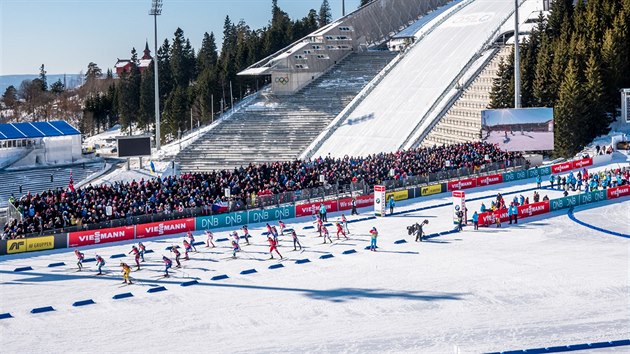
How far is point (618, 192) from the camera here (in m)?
39.5

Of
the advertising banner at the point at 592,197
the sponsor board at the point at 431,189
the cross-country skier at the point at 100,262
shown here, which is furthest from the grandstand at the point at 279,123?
the cross-country skier at the point at 100,262

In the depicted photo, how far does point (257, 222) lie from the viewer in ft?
121

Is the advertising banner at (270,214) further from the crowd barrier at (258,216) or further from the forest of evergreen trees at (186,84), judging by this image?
the forest of evergreen trees at (186,84)

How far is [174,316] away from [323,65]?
57.5m

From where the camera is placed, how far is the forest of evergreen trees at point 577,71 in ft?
167

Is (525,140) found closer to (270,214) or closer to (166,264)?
(270,214)

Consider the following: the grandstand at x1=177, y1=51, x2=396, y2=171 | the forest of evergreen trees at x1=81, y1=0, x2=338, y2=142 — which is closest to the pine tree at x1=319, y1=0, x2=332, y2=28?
the forest of evergreen trees at x1=81, y1=0, x2=338, y2=142

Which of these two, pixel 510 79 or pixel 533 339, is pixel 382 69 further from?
pixel 533 339

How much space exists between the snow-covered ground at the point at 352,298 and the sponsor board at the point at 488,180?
10405 mm

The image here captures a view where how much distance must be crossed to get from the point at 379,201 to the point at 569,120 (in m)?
19.6

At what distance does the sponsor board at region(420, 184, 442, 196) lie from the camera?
137ft

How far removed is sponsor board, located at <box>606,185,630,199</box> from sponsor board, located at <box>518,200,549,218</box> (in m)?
4.61

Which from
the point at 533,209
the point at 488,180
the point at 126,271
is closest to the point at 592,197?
the point at 533,209

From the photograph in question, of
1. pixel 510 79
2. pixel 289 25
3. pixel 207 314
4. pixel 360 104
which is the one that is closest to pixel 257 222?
pixel 207 314
